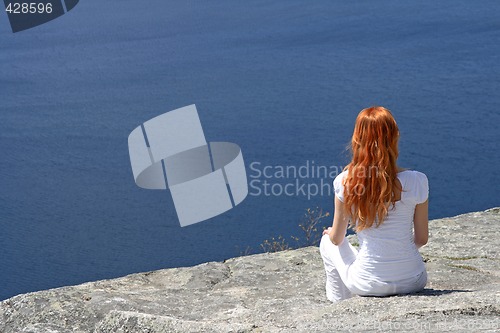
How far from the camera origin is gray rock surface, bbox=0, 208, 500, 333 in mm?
3350

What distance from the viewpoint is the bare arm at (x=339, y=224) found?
12.4 feet

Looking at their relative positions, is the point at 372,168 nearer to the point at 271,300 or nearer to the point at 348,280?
the point at 348,280

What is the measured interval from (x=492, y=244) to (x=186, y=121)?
1207 centimetres

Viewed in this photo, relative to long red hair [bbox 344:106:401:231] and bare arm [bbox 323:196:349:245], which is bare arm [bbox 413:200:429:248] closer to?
long red hair [bbox 344:106:401:231]

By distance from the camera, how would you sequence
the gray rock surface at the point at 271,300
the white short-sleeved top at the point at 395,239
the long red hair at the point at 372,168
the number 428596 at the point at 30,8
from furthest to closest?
the number 428596 at the point at 30,8 < the white short-sleeved top at the point at 395,239 < the long red hair at the point at 372,168 < the gray rock surface at the point at 271,300

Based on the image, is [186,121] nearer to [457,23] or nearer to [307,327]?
[457,23]

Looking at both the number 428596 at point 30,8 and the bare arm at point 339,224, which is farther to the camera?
the number 428596 at point 30,8

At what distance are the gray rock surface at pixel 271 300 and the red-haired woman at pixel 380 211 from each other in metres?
0.11

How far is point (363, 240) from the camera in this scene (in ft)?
12.5

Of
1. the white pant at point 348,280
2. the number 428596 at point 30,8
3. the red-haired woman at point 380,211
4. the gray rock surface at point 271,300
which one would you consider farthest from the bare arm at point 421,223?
the number 428596 at point 30,8

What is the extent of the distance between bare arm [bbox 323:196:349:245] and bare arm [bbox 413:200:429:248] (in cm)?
31

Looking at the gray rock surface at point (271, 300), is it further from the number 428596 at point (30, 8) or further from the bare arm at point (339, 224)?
the number 428596 at point (30, 8)

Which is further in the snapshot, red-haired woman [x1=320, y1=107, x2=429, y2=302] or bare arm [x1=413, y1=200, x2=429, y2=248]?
bare arm [x1=413, y1=200, x2=429, y2=248]

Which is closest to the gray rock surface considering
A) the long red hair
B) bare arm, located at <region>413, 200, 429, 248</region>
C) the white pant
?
the white pant
